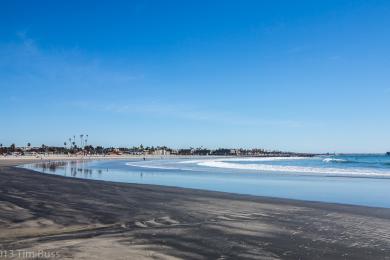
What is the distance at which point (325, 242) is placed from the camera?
30.2ft

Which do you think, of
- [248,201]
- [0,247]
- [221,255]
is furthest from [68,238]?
[248,201]

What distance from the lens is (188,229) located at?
33.7ft

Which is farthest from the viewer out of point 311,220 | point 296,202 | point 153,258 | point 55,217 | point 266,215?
point 296,202

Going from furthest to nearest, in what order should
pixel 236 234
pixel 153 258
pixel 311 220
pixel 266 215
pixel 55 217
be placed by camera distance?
pixel 266 215
pixel 311 220
pixel 55 217
pixel 236 234
pixel 153 258

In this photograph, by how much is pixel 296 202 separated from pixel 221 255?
33.8ft

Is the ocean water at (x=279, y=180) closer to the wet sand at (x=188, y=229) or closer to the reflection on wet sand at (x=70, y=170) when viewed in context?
the reflection on wet sand at (x=70, y=170)

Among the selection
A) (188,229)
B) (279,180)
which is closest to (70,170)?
(279,180)

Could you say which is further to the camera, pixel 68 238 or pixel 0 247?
pixel 68 238

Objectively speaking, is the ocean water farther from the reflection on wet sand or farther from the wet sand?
the wet sand

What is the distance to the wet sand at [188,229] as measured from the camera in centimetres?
782

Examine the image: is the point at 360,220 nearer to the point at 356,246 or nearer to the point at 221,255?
the point at 356,246

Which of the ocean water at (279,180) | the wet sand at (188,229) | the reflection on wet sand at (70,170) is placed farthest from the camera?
the reflection on wet sand at (70,170)

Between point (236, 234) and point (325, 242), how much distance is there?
1.96 m

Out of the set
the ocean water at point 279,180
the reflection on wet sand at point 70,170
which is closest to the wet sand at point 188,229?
the ocean water at point 279,180
